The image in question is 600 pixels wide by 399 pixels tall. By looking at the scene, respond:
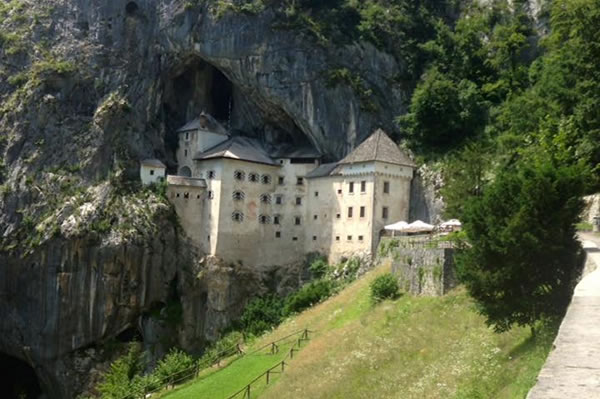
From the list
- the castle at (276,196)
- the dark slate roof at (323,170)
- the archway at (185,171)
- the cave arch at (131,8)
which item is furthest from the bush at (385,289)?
the cave arch at (131,8)

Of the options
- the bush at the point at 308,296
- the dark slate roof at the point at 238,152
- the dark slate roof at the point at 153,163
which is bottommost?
the bush at the point at 308,296

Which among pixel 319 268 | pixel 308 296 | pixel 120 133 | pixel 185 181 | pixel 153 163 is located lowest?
pixel 308 296

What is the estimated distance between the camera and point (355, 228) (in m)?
53.7

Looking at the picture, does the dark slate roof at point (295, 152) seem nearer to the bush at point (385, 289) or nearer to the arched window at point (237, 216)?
the arched window at point (237, 216)

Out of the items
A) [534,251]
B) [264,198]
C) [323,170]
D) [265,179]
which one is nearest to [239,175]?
[265,179]

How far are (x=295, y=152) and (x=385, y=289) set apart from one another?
1003 inches

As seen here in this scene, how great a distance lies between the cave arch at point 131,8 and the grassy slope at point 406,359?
122 ft

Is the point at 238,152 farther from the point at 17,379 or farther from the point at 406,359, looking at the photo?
the point at 406,359

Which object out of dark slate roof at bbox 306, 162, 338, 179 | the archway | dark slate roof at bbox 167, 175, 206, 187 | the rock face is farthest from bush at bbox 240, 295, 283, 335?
the archway

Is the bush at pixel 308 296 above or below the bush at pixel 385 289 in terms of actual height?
below

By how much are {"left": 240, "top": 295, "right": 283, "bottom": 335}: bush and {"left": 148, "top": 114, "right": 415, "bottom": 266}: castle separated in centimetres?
396

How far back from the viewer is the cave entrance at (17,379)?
62594 millimetres

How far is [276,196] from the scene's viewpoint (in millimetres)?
58938

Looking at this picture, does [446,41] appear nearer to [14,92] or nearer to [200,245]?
[200,245]
